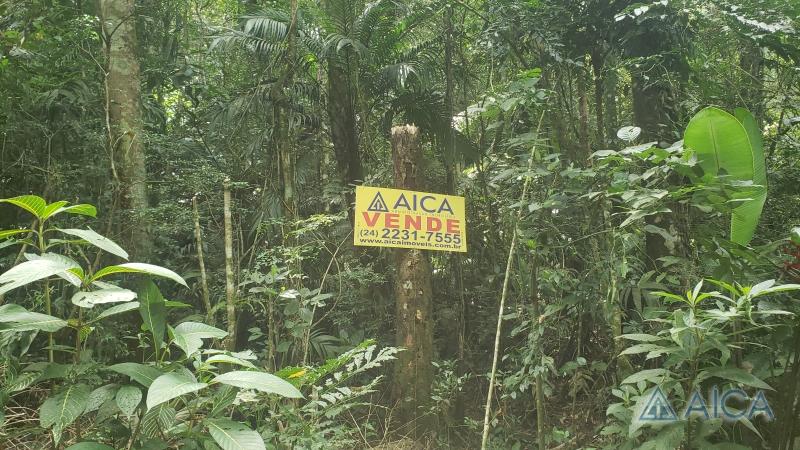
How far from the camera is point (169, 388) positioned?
1.47 metres

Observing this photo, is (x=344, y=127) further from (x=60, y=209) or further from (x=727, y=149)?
(x=60, y=209)

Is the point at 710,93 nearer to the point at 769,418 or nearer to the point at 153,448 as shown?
the point at 769,418

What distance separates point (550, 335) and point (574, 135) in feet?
5.73

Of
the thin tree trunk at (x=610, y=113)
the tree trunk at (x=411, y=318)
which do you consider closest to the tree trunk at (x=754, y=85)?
the thin tree trunk at (x=610, y=113)

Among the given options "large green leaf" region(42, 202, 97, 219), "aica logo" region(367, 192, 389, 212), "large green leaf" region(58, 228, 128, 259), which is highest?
"aica logo" region(367, 192, 389, 212)

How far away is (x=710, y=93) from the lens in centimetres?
397

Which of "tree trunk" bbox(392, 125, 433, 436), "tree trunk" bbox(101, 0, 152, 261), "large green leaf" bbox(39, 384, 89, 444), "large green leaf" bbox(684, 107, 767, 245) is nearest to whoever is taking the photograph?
"large green leaf" bbox(39, 384, 89, 444)

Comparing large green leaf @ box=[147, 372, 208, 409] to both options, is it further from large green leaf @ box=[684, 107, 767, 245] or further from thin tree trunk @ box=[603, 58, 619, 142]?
thin tree trunk @ box=[603, 58, 619, 142]

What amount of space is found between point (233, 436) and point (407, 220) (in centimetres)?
182

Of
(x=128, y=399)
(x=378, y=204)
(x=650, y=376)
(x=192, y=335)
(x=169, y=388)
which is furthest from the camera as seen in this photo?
(x=378, y=204)

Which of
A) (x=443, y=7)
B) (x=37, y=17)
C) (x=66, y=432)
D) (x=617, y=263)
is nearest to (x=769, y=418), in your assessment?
(x=617, y=263)

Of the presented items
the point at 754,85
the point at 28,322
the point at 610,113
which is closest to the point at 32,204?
the point at 28,322

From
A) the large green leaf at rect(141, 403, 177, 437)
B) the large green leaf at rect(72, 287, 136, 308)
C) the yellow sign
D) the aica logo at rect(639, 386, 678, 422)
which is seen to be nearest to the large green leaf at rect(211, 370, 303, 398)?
the large green leaf at rect(141, 403, 177, 437)

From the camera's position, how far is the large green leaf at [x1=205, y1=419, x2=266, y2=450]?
1530 millimetres
